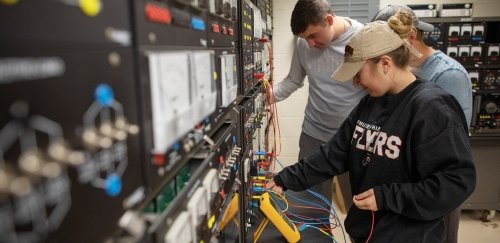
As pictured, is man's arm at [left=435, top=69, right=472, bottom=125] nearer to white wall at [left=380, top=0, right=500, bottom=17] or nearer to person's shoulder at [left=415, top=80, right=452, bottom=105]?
person's shoulder at [left=415, top=80, right=452, bottom=105]

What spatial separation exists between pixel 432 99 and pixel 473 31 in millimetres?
2559

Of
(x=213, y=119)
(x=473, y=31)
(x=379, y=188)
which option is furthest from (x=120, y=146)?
(x=473, y=31)

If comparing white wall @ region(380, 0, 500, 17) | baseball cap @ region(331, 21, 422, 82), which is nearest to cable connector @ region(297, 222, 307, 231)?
baseball cap @ region(331, 21, 422, 82)

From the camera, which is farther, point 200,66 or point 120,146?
point 200,66

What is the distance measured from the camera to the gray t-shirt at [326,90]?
2.05 metres

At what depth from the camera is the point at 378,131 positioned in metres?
1.24

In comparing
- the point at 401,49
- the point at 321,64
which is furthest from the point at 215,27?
the point at 321,64

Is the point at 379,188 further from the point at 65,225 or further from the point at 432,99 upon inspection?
the point at 65,225

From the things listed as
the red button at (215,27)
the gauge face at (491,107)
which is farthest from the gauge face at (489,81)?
the red button at (215,27)

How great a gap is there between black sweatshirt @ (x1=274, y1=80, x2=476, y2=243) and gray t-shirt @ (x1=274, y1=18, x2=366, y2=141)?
66 cm

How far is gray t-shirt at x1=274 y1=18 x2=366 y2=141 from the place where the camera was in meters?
2.05

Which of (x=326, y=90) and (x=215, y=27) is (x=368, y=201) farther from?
(x=326, y=90)

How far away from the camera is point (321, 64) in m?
2.13

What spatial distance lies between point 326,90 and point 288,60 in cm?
163
